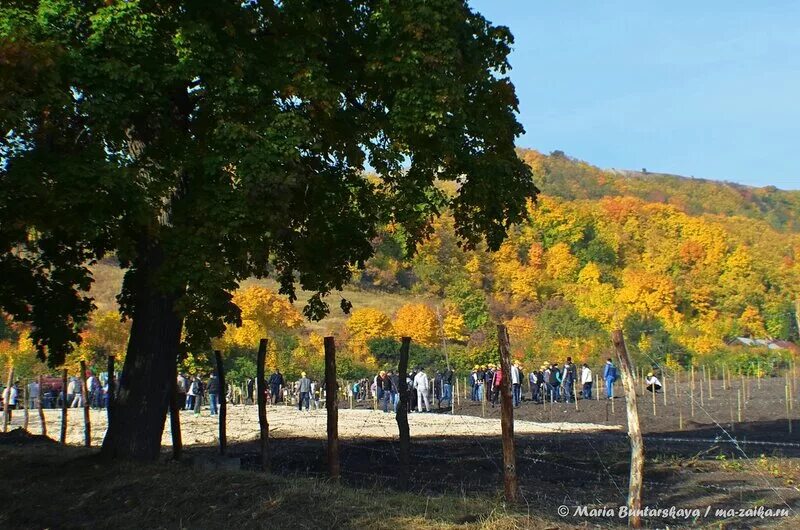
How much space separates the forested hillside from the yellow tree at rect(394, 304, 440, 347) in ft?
0.60

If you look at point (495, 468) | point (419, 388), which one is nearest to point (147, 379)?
point (495, 468)

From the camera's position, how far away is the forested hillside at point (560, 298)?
76.1 metres

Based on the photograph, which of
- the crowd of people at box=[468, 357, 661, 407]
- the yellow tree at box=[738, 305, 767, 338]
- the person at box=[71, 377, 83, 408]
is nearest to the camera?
the crowd of people at box=[468, 357, 661, 407]

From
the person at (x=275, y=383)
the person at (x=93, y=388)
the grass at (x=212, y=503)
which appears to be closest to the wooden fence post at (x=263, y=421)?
the grass at (x=212, y=503)

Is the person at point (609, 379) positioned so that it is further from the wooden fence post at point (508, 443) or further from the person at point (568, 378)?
the wooden fence post at point (508, 443)

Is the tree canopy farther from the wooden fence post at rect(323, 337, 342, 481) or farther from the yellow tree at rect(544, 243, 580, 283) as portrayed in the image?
the yellow tree at rect(544, 243, 580, 283)

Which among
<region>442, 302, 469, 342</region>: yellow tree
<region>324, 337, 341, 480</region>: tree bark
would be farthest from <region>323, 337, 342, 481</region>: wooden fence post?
<region>442, 302, 469, 342</region>: yellow tree

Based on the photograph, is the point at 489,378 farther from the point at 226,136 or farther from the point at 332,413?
the point at 226,136

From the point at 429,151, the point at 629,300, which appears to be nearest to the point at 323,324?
the point at 629,300

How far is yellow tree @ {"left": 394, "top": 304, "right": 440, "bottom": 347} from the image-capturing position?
98312 millimetres

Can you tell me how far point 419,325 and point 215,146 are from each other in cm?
8485

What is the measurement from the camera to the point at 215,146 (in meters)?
15.0

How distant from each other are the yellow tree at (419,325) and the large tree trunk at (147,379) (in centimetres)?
8000

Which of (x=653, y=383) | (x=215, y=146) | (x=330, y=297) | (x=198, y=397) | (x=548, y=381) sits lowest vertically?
(x=198, y=397)
